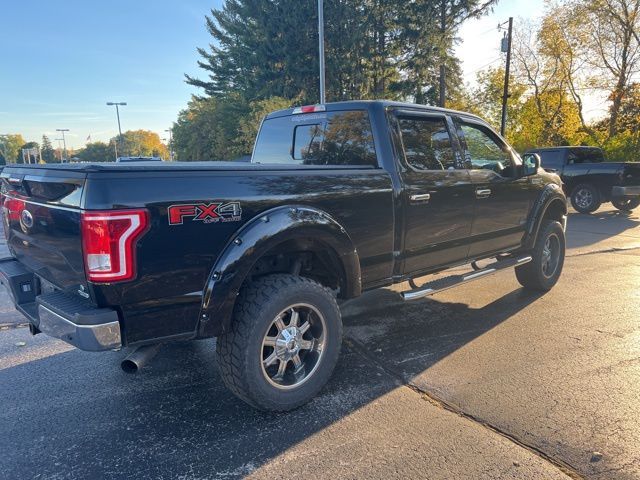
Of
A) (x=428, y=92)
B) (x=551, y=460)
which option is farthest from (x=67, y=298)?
(x=428, y=92)

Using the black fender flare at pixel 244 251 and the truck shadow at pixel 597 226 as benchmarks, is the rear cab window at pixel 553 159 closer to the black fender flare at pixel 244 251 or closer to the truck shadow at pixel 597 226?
the truck shadow at pixel 597 226

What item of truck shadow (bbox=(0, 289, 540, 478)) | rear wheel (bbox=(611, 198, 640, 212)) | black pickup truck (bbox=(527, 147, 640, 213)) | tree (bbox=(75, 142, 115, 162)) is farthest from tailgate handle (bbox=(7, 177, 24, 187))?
tree (bbox=(75, 142, 115, 162))

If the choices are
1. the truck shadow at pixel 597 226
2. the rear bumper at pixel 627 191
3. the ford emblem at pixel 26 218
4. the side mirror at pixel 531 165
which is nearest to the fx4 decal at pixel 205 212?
the ford emblem at pixel 26 218

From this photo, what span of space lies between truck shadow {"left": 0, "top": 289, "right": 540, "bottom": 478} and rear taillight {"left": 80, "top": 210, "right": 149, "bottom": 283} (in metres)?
1.04

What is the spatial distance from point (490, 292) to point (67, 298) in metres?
4.66

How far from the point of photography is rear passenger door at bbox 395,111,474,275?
3732 mm

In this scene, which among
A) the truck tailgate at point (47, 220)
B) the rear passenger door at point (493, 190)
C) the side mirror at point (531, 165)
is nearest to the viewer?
the truck tailgate at point (47, 220)

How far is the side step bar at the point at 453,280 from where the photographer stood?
3.80 metres

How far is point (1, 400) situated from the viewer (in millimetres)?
3135

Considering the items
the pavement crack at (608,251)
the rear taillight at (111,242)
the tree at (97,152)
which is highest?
the tree at (97,152)

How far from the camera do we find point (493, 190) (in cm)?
457

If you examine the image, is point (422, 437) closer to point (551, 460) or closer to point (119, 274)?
point (551, 460)

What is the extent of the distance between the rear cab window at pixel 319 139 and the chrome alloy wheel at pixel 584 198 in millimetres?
11809

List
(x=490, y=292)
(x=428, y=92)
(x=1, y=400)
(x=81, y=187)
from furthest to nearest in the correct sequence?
(x=428, y=92), (x=490, y=292), (x=1, y=400), (x=81, y=187)
